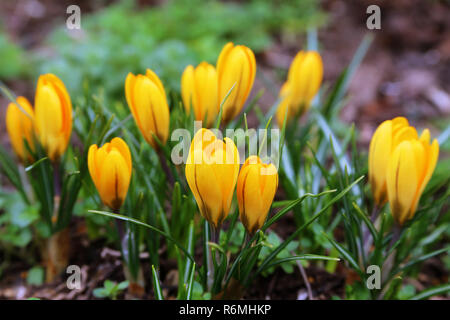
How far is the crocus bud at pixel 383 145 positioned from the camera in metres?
0.95

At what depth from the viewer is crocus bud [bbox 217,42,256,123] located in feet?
3.48

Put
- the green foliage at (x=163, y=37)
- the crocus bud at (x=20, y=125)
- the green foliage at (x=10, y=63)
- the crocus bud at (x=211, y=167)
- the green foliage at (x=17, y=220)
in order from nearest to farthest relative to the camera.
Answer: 1. the crocus bud at (x=211, y=167)
2. the crocus bud at (x=20, y=125)
3. the green foliage at (x=17, y=220)
4. the green foliage at (x=163, y=37)
5. the green foliage at (x=10, y=63)

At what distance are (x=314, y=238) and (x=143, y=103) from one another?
64cm

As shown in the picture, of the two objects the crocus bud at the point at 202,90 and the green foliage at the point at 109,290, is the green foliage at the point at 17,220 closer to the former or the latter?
the green foliage at the point at 109,290

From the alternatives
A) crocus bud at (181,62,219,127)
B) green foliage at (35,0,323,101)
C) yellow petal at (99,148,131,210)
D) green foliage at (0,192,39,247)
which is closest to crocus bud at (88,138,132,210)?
yellow petal at (99,148,131,210)

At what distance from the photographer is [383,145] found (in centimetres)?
97

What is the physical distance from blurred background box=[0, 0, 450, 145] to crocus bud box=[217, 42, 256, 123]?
1.26 metres

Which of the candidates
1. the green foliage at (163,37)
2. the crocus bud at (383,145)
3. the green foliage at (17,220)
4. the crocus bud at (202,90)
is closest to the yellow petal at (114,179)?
the crocus bud at (202,90)

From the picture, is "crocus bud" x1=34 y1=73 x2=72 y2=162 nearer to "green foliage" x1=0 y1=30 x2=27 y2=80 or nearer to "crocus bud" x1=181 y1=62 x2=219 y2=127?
"crocus bud" x1=181 y1=62 x2=219 y2=127

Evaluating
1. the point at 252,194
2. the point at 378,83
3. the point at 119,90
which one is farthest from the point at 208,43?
the point at 252,194

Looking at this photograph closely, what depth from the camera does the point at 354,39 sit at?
10.3 ft

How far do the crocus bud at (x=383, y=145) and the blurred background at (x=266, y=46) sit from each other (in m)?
1.35
